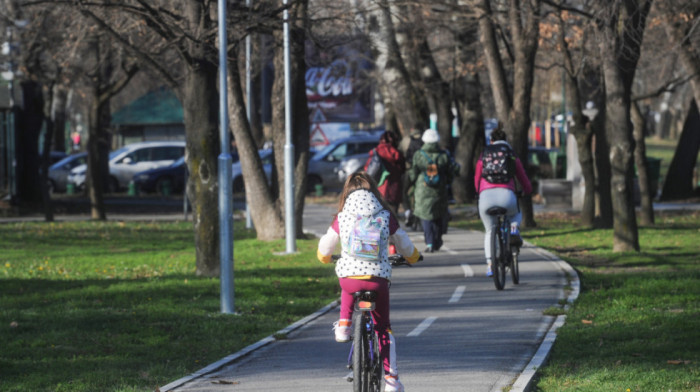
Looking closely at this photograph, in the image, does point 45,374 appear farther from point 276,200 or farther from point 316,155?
point 316,155

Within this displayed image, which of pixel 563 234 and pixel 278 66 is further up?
pixel 278 66

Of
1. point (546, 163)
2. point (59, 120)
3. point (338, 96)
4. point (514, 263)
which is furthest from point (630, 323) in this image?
point (59, 120)

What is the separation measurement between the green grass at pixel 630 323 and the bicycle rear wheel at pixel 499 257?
938 mm

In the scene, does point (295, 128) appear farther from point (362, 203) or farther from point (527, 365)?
point (362, 203)

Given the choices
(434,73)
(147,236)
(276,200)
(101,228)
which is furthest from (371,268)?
(434,73)

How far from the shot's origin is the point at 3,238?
69.5ft

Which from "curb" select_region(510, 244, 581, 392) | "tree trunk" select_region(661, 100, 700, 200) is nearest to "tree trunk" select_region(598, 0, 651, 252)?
"curb" select_region(510, 244, 581, 392)

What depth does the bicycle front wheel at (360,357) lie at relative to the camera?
623 cm

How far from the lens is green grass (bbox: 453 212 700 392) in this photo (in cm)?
752

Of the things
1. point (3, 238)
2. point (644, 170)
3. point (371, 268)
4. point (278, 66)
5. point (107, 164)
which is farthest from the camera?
point (107, 164)

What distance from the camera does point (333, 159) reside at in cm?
3881

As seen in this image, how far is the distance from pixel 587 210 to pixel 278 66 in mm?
7337

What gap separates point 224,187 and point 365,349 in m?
5.37

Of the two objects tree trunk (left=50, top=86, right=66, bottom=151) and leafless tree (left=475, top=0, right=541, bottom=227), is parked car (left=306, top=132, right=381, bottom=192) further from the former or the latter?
tree trunk (left=50, top=86, right=66, bottom=151)
